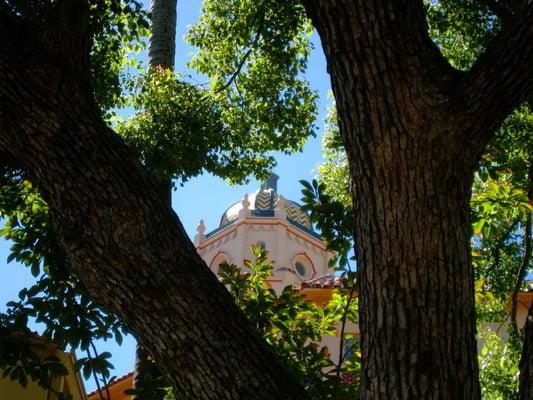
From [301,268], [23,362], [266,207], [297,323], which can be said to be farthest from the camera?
[266,207]

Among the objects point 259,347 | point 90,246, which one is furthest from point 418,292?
point 90,246

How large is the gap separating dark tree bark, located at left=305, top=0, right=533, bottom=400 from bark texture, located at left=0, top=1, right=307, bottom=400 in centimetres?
49

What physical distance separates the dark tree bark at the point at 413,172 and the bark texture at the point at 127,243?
492 millimetres

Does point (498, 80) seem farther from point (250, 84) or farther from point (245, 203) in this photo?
point (245, 203)

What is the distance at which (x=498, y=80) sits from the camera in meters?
3.11

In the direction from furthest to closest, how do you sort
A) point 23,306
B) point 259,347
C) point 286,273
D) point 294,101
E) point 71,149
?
point 286,273, point 294,101, point 23,306, point 71,149, point 259,347

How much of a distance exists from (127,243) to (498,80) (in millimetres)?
1551

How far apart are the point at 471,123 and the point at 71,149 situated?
1.60 m

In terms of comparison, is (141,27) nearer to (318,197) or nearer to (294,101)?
(294,101)

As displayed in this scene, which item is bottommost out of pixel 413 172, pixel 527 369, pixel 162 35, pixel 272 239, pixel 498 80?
pixel 527 369

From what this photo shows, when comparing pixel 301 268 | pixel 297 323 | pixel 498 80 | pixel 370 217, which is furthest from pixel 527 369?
pixel 301 268

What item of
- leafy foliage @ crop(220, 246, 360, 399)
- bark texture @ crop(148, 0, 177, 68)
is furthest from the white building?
leafy foliage @ crop(220, 246, 360, 399)

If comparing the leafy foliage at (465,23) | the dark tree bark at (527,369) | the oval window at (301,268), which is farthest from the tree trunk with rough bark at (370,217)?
the oval window at (301,268)

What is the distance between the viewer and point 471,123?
3.12m
